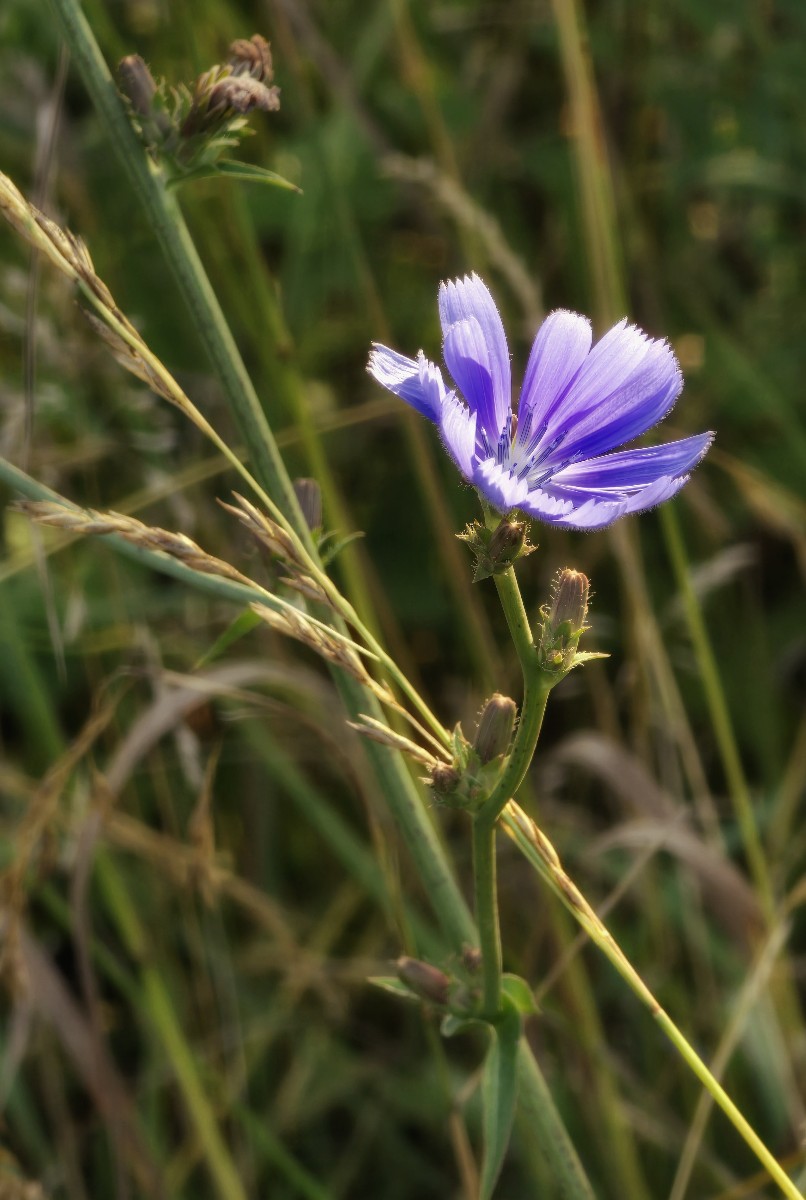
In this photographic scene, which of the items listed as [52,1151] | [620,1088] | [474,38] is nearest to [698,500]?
[620,1088]

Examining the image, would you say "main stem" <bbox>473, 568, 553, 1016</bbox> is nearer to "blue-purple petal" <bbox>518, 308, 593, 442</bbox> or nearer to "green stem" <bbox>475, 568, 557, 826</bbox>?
"green stem" <bbox>475, 568, 557, 826</bbox>

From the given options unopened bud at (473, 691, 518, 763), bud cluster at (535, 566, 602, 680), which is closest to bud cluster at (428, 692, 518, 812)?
unopened bud at (473, 691, 518, 763)

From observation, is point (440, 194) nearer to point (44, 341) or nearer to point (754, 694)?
point (44, 341)

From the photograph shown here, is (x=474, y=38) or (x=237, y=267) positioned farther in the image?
(x=474, y=38)

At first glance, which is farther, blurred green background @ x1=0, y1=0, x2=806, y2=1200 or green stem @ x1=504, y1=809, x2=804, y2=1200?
blurred green background @ x1=0, y1=0, x2=806, y2=1200

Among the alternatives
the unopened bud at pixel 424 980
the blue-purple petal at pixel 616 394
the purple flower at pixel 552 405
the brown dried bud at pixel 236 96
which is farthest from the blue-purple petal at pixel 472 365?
the unopened bud at pixel 424 980

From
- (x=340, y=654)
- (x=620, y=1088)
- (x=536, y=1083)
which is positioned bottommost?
(x=620, y=1088)
